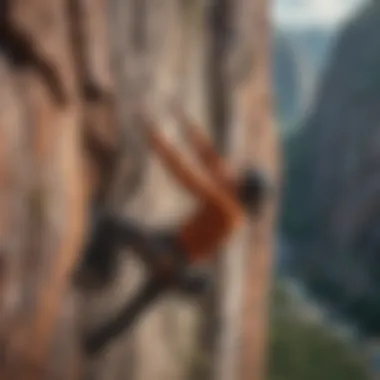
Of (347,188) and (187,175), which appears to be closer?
(187,175)

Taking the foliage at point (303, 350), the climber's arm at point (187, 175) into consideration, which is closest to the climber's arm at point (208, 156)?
the climber's arm at point (187, 175)

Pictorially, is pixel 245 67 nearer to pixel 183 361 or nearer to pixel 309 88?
pixel 183 361

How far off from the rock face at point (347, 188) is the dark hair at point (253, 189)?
33 centimetres

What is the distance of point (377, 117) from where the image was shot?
0.58 m

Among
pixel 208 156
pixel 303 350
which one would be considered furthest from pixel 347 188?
pixel 208 156

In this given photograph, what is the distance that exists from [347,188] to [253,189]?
0.36 m

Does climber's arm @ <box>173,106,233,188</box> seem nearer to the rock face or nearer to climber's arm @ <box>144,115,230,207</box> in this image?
climber's arm @ <box>144,115,230,207</box>

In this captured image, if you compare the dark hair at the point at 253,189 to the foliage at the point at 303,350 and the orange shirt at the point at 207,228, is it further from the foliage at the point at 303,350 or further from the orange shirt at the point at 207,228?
the foliage at the point at 303,350

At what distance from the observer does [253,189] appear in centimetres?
24

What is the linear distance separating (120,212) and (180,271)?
36 millimetres

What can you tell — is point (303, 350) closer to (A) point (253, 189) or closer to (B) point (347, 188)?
(B) point (347, 188)

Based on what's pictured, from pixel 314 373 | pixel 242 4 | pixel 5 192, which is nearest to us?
pixel 5 192

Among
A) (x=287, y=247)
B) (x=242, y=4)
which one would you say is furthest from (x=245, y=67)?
(x=287, y=247)

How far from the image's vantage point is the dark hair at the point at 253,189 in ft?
0.79
